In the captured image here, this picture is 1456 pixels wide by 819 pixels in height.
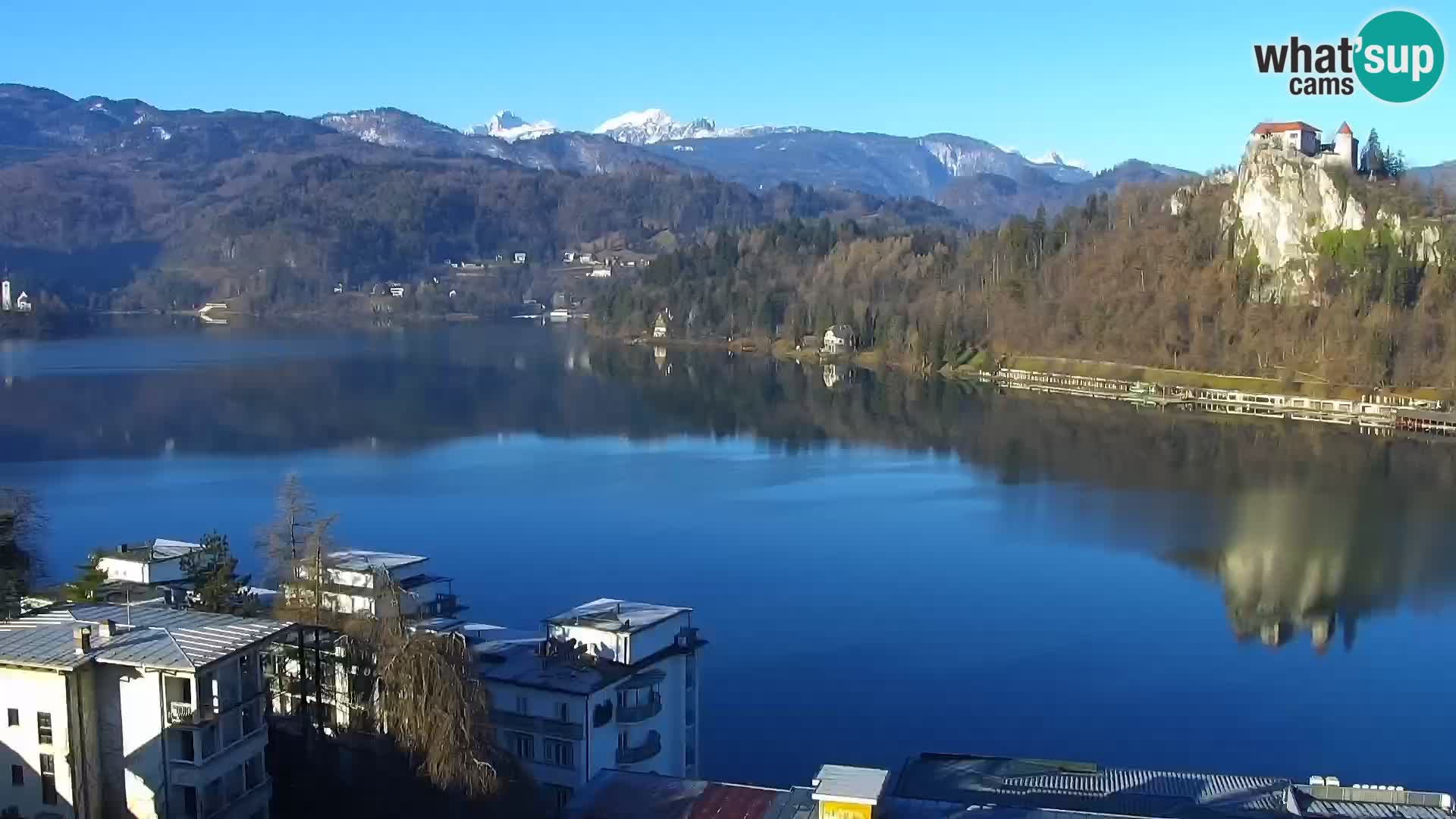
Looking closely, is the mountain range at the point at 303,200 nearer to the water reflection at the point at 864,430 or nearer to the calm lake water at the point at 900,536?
the water reflection at the point at 864,430

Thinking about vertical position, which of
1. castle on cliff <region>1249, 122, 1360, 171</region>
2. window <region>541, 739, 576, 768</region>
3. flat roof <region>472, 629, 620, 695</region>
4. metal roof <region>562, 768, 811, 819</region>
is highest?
castle on cliff <region>1249, 122, 1360, 171</region>

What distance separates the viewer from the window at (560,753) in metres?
4.14

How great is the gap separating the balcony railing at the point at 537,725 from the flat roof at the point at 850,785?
1.19 m

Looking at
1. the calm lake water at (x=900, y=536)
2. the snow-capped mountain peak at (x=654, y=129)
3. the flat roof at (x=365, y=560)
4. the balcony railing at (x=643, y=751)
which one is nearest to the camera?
the balcony railing at (x=643, y=751)

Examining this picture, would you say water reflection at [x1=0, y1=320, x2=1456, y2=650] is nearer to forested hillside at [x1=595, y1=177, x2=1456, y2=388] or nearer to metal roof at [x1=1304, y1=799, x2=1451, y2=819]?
forested hillside at [x1=595, y1=177, x2=1456, y2=388]

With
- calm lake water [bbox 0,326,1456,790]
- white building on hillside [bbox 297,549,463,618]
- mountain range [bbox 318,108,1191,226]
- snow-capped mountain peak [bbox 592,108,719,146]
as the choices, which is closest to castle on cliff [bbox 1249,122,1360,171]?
calm lake water [bbox 0,326,1456,790]

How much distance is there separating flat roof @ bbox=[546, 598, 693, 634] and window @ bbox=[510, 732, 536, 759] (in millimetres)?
474

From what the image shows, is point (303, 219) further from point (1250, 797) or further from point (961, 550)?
point (1250, 797)

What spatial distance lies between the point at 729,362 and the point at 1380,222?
375 inches

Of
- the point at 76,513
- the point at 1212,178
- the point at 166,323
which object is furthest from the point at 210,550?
the point at 166,323

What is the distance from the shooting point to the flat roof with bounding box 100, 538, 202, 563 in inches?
232

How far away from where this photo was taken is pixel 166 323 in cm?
3272

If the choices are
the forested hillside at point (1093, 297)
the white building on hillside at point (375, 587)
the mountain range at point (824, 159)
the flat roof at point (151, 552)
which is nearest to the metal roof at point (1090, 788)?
the white building on hillside at point (375, 587)

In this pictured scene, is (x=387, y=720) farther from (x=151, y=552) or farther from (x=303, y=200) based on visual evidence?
(x=303, y=200)
